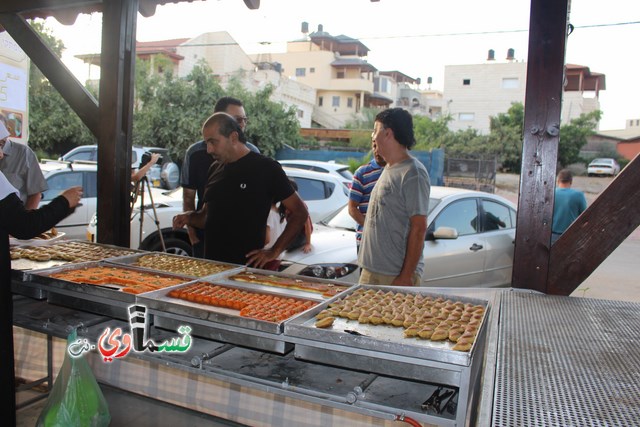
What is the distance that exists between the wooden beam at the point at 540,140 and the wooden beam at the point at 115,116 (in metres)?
2.93

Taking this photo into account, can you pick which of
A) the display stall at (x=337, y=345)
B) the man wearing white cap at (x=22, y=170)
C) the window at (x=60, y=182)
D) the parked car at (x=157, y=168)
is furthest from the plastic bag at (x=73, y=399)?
the parked car at (x=157, y=168)

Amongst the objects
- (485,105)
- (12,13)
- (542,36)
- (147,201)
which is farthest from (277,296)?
(485,105)

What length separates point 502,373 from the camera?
68.4 inches

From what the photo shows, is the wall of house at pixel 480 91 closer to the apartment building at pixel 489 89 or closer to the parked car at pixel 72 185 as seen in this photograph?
the apartment building at pixel 489 89

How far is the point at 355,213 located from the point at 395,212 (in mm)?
1261

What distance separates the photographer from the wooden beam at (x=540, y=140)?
2727 mm

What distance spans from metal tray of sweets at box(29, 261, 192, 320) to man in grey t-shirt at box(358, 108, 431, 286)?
4.35ft

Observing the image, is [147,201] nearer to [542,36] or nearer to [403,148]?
[403,148]

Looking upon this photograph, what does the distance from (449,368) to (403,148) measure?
2.05 m

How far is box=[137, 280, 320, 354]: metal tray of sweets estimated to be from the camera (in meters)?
2.08

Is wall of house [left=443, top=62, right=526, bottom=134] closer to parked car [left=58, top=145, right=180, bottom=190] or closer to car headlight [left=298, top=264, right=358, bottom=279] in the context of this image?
parked car [left=58, top=145, right=180, bottom=190]

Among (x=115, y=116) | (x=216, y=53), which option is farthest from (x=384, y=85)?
(x=115, y=116)

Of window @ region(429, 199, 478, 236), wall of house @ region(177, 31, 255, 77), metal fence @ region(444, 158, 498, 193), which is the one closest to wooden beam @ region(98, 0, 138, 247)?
window @ region(429, 199, 478, 236)

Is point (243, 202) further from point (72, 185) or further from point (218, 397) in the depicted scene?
point (72, 185)
